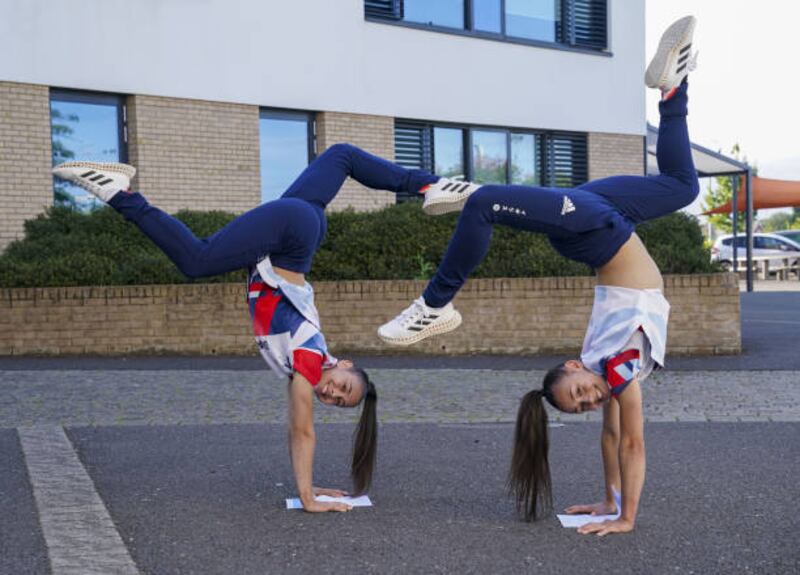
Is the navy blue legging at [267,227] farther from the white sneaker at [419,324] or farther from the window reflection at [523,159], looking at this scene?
the window reflection at [523,159]

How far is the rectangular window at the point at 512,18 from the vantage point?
17.7 meters

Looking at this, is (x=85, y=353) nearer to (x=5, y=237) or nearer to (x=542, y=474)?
(x=5, y=237)

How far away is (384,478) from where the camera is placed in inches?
241

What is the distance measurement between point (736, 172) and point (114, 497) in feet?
66.2

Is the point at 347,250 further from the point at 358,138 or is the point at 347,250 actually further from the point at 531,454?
the point at 531,454

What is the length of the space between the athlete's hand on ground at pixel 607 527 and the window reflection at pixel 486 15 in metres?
15.0

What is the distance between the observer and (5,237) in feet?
45.8

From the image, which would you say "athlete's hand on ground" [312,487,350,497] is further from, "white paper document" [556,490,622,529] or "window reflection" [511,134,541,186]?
A: "window reflection" [511,134,541,186]

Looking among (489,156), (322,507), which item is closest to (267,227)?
(322,507)

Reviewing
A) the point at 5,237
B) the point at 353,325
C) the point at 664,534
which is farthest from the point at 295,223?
the point at 5,237

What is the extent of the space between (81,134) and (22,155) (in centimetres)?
107

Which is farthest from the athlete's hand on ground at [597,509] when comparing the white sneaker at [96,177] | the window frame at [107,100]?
the window frame at [107,100]

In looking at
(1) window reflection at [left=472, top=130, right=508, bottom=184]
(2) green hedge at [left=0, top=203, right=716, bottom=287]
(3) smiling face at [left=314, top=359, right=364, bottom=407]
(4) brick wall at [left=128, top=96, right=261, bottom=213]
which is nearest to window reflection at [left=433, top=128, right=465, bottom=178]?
(1) window reflection at [left=472, top=130, right=508, bottom=184]

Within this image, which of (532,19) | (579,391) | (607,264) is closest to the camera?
(579,391)
